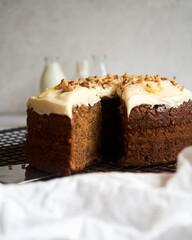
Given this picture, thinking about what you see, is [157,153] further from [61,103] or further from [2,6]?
[2,6]

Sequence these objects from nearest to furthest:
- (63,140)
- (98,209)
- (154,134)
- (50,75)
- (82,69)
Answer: (98,209) → (63,140) → (154,134) → (50,75) → (82,69)

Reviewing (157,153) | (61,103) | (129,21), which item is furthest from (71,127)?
(129,21)

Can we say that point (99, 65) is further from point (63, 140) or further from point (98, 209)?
point (98, 209)

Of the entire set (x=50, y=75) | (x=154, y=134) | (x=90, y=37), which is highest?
(x=90, y=37)

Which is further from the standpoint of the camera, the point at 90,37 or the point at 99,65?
the point at 90,37

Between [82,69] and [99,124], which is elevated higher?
[82,69]

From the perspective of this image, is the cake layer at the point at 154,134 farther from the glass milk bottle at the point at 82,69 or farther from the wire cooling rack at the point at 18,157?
the glass milk bottle at the point at 82,69

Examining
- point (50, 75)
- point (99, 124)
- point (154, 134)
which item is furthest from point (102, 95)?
point (50, 75)

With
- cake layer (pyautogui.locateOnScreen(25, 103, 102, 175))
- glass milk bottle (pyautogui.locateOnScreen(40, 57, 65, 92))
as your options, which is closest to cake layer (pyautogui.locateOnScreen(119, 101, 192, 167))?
cake layer (pyautogui.locateOnScreen(25, 103, 102, 175))
